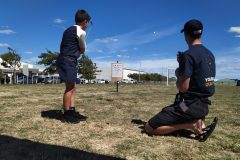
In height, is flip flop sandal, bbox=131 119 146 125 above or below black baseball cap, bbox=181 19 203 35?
below

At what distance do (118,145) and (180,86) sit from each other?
3.84 feet

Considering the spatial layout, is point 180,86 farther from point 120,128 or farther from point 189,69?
point 120,128

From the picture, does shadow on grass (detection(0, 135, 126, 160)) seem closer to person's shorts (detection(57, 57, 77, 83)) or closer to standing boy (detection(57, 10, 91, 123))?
standing boy (detection(57, 10, 91, 123))

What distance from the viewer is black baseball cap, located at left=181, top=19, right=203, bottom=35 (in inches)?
178

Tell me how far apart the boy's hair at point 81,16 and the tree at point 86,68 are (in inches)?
3266

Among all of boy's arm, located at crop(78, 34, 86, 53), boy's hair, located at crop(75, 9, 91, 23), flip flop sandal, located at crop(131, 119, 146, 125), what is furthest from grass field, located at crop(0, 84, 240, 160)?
boy's hair, located at crop(75, 9, 91, 23)

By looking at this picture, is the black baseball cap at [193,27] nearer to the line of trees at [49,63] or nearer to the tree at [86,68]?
the line of trees at [49,63]

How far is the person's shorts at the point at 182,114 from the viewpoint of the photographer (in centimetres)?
444

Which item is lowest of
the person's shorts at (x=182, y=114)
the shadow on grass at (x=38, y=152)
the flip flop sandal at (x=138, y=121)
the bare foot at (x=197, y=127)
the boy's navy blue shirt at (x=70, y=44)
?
the shadow on grass at (x=38, y=152)

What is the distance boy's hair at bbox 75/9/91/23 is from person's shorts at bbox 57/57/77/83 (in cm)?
72

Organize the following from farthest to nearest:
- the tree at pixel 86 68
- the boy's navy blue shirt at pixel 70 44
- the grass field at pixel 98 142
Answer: the tree at pixel 86 68, the boy's navy blue shirt at pixel 70 44, the grass field at pixel 98 142

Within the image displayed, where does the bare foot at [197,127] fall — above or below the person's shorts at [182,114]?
below

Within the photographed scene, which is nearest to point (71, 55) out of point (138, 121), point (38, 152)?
point (138, 121)

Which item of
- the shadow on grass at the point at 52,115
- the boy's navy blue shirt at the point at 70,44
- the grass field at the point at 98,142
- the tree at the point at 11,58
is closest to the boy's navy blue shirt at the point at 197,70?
the grass field at the point at 98,142
